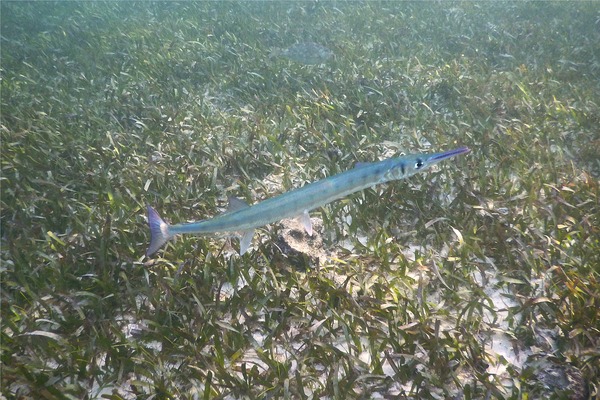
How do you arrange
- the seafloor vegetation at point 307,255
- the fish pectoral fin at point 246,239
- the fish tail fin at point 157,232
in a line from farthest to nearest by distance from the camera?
the fish pectoral fin at point 246,239, the fish tail fin at point 157,232, the seafloor vegetation at point 307,255

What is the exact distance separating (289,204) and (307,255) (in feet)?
3.24

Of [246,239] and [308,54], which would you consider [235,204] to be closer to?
[246,239]

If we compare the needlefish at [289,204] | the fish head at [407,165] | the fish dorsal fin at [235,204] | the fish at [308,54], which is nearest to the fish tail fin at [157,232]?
the needlefish at [289,204]

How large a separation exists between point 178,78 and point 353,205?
708 centimetres

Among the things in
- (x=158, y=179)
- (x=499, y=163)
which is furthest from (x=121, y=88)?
(x=499, y=163)

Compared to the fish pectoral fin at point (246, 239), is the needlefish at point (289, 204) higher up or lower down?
higher up

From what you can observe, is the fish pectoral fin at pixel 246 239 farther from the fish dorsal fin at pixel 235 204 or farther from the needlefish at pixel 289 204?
the fish dorsal fin at pixel 235 204

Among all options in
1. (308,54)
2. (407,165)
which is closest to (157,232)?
(407,165)

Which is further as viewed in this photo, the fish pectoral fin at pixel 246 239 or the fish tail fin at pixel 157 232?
the fish pectoral fin at pixel 246 239

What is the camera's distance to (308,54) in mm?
10758

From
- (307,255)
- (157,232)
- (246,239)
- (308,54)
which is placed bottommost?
(307,255)

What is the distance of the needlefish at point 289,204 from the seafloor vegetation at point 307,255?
69 cm

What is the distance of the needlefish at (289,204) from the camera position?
3.41 metres

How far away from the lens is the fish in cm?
1070
